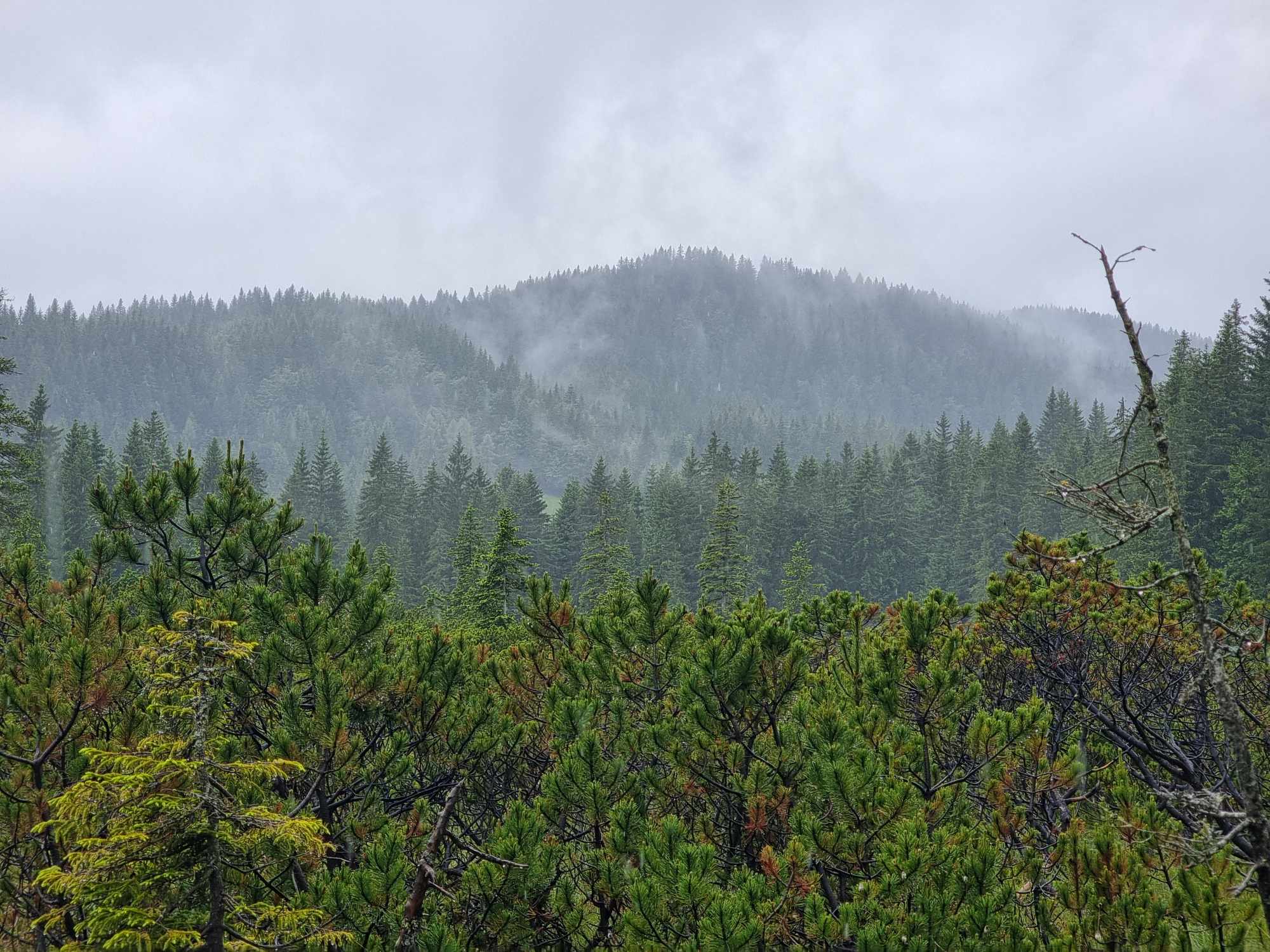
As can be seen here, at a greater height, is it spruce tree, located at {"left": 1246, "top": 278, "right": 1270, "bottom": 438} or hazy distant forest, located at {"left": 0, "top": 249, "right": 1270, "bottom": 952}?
spruce tree, located at {"left": 1246, "top": 278, "right": 1270, "bottom": 438}

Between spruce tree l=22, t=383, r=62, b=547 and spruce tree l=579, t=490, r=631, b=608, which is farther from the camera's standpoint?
spruce tree l=579, t=490, r=631, b=608

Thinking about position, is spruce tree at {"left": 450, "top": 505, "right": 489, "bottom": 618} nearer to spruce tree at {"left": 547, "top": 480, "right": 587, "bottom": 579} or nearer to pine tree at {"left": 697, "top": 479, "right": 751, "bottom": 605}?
pine tree at {"left": 697, "top": 479, "right": 751, "bottom": 605}

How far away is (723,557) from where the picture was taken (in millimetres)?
44375

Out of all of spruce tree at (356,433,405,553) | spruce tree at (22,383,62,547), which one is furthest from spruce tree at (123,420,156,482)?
spruce tree at (356,433,405,553)

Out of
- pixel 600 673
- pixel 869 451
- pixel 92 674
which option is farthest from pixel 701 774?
pixel 869 451

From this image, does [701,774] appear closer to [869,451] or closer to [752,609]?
[752,609]

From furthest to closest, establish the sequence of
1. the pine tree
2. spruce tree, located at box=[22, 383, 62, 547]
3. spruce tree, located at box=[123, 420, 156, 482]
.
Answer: spruce tree, located at box=[123, 420, 156, 482], the pine tree, spruce tree, located at box=[22, 383, 62, 547]

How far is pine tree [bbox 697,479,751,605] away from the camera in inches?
1736

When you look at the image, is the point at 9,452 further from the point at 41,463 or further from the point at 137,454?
the point at 41,463

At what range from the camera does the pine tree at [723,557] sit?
4409 cm

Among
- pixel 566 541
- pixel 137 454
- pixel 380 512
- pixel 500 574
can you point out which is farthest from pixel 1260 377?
pixel 137 454

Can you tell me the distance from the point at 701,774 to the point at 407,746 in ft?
8.79

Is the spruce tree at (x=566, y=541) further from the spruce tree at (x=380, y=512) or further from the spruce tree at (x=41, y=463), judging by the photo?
the spruce tree at (x=41, y=463)

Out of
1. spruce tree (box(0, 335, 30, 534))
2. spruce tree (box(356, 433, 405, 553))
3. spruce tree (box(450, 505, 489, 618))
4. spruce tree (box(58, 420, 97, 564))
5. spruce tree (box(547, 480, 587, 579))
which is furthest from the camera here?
spruce tree (box(356, 433, 405, 553))
